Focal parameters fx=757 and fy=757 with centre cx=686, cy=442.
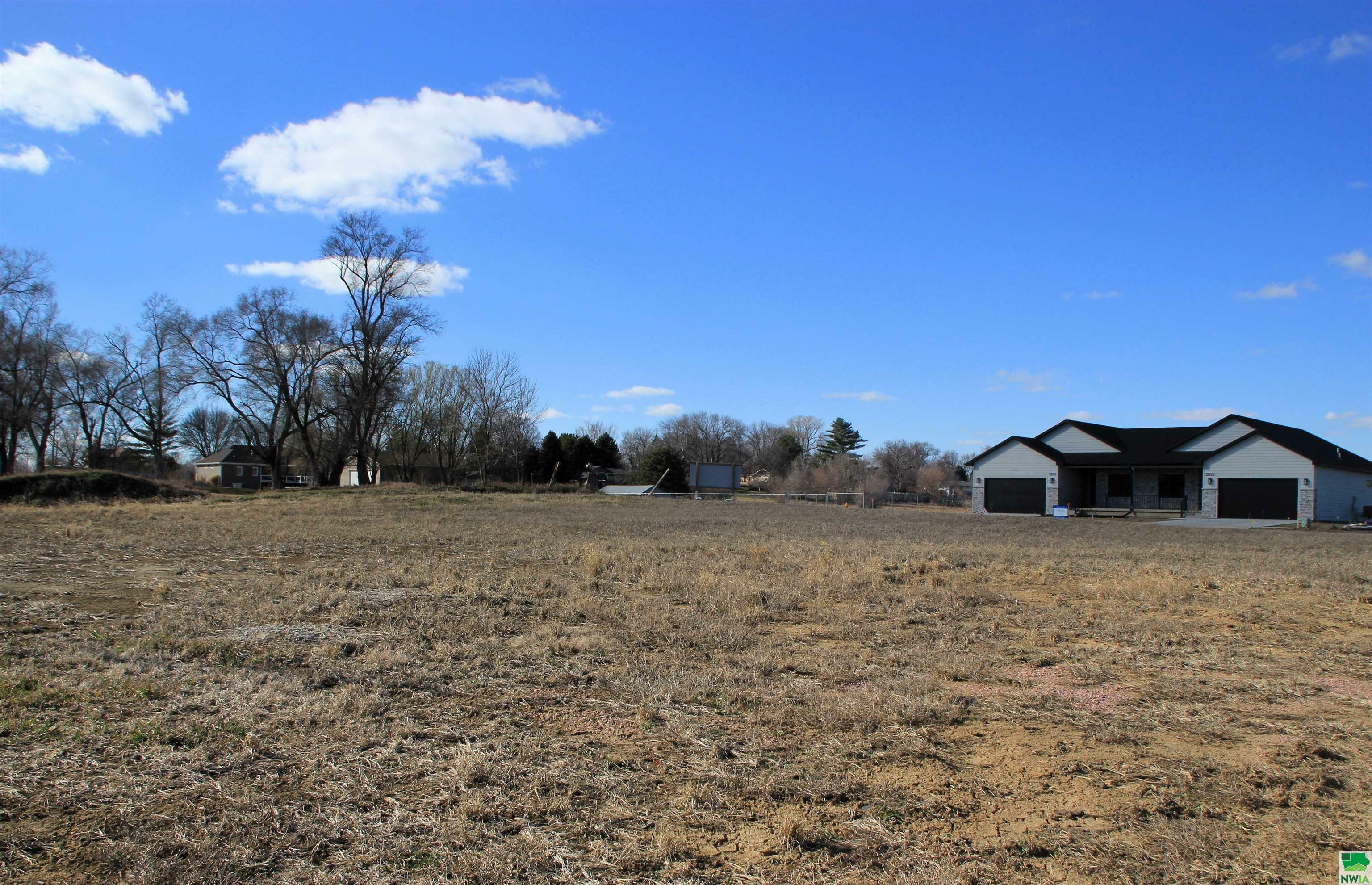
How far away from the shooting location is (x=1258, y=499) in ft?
127

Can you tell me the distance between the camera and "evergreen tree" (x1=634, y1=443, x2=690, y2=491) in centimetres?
7000

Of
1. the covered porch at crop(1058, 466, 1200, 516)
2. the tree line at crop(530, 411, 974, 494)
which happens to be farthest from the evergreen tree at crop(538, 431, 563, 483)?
the covered porch at crop(1058, 466, 1200, 516)

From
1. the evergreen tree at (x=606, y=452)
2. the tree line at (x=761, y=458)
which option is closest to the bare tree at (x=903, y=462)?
the tree line at (x=761, y=458)

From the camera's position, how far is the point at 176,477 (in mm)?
58375

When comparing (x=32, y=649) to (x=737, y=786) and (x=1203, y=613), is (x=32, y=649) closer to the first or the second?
(x=737, y=786)

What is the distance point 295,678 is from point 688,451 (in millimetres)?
92361

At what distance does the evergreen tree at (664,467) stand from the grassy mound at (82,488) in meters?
39.8

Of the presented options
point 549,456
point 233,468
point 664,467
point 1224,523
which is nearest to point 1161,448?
point 1224,523

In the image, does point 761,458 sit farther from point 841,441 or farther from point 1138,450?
point 1138,450

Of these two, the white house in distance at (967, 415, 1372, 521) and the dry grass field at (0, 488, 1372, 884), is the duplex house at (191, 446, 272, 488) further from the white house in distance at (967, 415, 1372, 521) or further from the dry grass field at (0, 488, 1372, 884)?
the dry grass field at (0, 488, 1372, 884)

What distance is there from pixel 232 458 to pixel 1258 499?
92815 mm

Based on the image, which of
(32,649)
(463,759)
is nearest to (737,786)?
(463,759)

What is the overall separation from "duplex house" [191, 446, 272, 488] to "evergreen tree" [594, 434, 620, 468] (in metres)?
36.5

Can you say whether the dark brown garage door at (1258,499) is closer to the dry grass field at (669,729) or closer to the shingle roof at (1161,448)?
the shingle roof at (1161,448)
